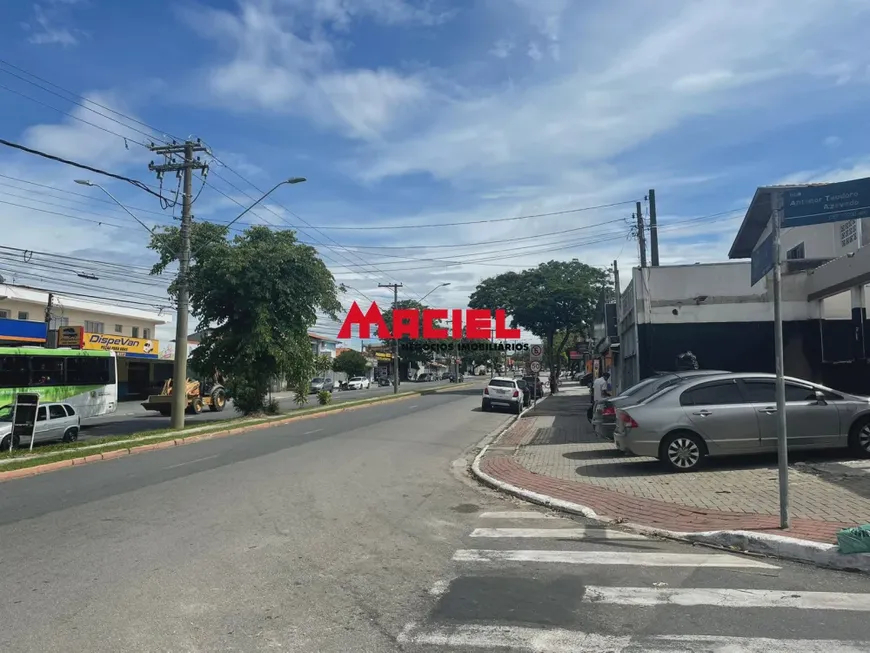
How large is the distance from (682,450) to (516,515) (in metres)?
3.70

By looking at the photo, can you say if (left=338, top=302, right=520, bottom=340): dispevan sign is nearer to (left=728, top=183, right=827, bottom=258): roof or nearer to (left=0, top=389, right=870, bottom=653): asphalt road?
(left=728, top=183, right=827, bottom=258): roof

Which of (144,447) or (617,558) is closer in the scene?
(617,558)

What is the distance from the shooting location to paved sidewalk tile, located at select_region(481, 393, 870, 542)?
24.5 feet

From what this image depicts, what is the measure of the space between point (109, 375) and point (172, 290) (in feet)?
19.3

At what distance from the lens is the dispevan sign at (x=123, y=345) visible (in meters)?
41.7

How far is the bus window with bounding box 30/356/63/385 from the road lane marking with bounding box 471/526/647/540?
2115 centimetres

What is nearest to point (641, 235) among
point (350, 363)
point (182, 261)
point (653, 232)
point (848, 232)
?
point (653, 232)

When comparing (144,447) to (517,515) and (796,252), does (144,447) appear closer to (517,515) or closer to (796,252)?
(517,515)

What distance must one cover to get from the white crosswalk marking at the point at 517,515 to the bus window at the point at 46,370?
2055 cm

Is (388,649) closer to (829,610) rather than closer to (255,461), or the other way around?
(829,610)

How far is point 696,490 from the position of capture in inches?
370

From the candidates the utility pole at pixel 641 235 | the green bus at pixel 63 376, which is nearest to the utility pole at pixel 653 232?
the utility pole at pixel 641 235

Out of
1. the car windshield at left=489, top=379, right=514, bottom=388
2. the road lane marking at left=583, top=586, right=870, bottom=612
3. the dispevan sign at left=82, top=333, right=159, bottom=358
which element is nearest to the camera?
the road lane marking at left=583, top=586, right=870, bottom=612

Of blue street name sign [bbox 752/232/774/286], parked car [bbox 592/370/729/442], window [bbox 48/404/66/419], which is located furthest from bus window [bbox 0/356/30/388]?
blue street name sign [bbox 752/232/774/286]
